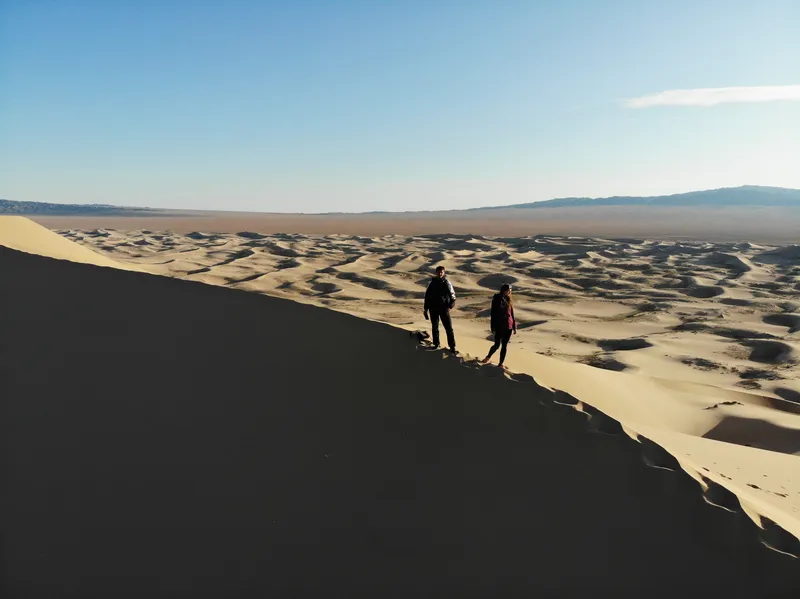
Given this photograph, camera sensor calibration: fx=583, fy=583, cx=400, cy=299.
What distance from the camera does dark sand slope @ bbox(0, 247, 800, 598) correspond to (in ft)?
10.5

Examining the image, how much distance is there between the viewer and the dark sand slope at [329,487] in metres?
3.20

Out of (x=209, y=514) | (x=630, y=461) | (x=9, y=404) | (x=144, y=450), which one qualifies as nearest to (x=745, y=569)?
(x=630, y=461)

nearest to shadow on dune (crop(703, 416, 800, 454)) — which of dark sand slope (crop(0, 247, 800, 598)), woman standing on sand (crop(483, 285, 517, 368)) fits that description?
woman standing on sand (crop(483, 285, 517, 368))

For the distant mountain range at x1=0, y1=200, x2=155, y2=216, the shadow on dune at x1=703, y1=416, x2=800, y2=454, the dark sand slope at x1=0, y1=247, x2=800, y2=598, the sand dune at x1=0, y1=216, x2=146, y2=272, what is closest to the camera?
the dark sand slope at x1=0, y1=247, x2=800, y2=598

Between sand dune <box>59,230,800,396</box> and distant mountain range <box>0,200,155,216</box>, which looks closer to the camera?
sand dune <box>59,230,800,396</box>

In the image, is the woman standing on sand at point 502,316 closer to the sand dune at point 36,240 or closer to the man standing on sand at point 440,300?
the man standing on sand at point 440,300

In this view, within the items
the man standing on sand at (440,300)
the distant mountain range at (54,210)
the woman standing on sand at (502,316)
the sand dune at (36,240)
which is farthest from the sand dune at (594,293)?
the distant mountain range at (54,210)

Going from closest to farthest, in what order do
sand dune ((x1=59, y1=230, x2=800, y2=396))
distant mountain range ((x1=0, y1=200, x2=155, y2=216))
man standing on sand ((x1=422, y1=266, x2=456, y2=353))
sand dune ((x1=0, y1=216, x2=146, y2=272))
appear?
1. man standing on sand ((x1=422, y1=266, x2=456, y2=353))
2. sand dune ((x1=59, y1=230, x2=800, y2=396))
3. sand dune ((x1=0, y1=216, x2=146, y2=272))
4. distant mountain range ((x1=0, y1=200, x2=155, y2=216))

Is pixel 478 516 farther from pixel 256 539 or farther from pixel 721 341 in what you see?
pixel 721 341

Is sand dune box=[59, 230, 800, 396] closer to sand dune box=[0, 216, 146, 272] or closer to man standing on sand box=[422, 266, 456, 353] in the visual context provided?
man standing on sand box=[422, 266, 456, 353]

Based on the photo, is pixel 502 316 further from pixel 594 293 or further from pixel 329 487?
pixel 594 293

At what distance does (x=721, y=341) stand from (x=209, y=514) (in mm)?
11230

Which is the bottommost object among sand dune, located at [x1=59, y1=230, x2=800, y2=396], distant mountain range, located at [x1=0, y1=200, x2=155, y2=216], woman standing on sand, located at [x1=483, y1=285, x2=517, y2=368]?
sand dune, located at [x1=59, y1=230, x2=800, y2=396]

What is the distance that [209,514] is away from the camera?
384cm
